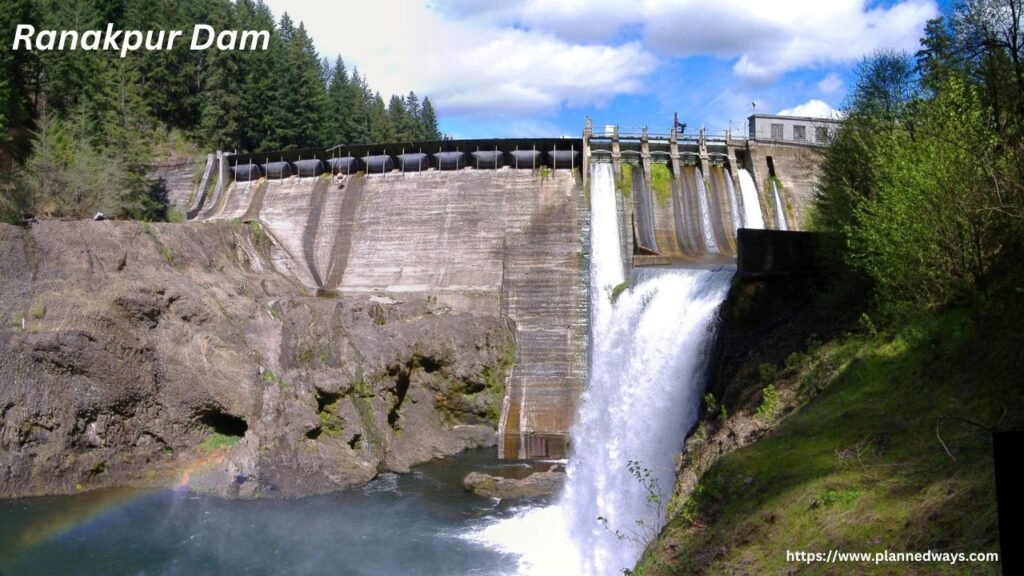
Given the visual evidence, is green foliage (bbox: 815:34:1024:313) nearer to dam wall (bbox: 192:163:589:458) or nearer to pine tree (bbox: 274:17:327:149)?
dam wall (bbox: 192:163:589:458)

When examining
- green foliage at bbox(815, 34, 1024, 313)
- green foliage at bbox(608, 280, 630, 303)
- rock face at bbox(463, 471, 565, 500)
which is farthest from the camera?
green foliage at bbox(608, 280, 630, 303)

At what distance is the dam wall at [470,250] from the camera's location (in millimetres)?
31609

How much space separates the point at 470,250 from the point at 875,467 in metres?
28.5

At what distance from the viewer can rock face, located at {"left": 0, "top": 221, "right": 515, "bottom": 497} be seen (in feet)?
76.6

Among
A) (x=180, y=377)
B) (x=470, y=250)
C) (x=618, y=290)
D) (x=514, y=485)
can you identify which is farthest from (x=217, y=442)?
(x=618, y=290)

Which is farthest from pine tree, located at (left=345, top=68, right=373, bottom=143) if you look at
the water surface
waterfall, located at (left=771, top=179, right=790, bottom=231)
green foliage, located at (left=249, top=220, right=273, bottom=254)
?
the water surface

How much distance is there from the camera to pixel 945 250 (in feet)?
42.6

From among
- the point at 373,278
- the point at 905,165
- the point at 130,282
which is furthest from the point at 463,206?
the point at 905,165

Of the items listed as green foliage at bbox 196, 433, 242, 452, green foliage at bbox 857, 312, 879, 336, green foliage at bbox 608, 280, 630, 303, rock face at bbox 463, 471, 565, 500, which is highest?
green foliage at bbox 608, 280, 630, 303

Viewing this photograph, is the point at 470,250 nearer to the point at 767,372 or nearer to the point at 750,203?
the point at 750,203

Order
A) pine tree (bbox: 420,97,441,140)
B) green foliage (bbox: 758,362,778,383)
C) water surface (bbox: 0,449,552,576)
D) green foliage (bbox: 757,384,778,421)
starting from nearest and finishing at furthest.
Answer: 1. green foliage (bbox: 757,384,778,421)
2. green foliage (bbox: 758,362,778,383)
3. water surface (bbox: 0,449,552,576)
4. pine tree (bbox: 420,97,441,140)

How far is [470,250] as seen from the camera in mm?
36469

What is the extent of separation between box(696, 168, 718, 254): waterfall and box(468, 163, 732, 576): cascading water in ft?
32.9

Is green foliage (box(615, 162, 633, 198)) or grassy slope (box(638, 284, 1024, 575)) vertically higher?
green foliage (box(615, 162, 633, 198))
